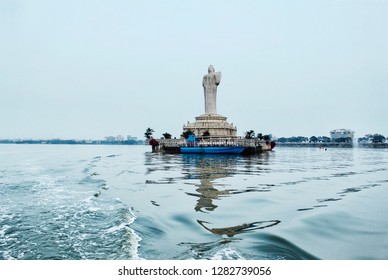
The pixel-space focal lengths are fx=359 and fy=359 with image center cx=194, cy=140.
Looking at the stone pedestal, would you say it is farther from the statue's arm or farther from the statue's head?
the statue's head

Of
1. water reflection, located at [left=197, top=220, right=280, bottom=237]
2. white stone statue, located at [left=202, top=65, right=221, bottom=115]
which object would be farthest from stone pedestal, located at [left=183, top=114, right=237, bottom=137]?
water reflection, located at [left=197, top=220, right=280, bottom=237]

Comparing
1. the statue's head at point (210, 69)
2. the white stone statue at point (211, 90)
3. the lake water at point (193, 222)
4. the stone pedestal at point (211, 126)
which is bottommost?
the lake water at point (193, 222)

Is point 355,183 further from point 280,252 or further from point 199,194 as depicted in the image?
point 280,252

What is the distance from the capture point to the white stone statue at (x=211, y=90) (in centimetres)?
5072

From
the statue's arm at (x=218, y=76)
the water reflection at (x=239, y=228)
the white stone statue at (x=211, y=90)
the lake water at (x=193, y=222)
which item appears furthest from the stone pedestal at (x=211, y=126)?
the water reflection at (x=239, y=228)

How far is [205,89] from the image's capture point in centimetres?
5131

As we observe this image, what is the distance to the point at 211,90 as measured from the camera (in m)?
51.0

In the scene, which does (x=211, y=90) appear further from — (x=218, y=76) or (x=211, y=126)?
(x=211, y=126)

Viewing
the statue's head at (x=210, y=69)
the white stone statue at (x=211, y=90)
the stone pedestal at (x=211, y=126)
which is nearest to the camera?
the stone pedestal at (x=211, y=126)

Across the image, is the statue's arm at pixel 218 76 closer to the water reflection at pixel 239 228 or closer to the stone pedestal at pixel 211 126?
the stone pedestal at pixel 211 126

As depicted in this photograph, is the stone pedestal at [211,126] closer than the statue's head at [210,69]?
Yes

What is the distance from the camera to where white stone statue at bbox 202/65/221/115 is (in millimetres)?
50719
